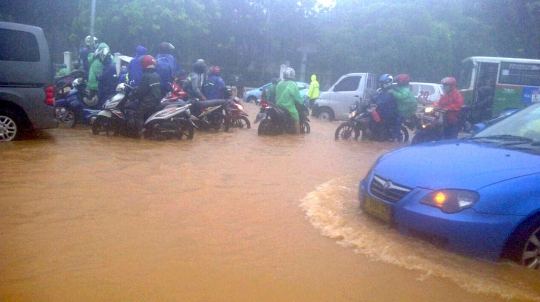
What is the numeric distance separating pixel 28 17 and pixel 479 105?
80.2 feet

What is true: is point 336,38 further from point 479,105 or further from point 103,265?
point 103,265

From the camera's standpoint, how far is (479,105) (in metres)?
18.2

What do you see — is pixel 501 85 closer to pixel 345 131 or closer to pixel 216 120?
pixel 345 131

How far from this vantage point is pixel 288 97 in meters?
12.9

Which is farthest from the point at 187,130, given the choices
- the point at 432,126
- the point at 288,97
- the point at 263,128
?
the point at 432,126

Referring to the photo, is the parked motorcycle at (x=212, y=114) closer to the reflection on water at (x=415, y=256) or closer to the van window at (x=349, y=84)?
the reflection on water at (x=415, y=256)

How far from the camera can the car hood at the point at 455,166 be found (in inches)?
179

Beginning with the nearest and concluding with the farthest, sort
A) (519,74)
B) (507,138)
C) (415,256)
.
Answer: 1. (415,256)
2. (507,138)
3. (519,74)

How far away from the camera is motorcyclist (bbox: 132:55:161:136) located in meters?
10.4

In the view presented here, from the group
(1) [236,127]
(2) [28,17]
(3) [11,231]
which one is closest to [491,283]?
(3) [11,231]

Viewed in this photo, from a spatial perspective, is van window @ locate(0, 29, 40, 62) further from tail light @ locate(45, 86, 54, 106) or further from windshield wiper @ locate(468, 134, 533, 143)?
windshield wiper @ locate(468, 134, 533, 143)

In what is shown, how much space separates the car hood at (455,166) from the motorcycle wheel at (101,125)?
6.53 meters

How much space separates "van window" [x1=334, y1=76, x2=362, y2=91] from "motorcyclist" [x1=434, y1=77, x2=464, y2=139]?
737 centimetres

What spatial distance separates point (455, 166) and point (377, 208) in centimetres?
78
